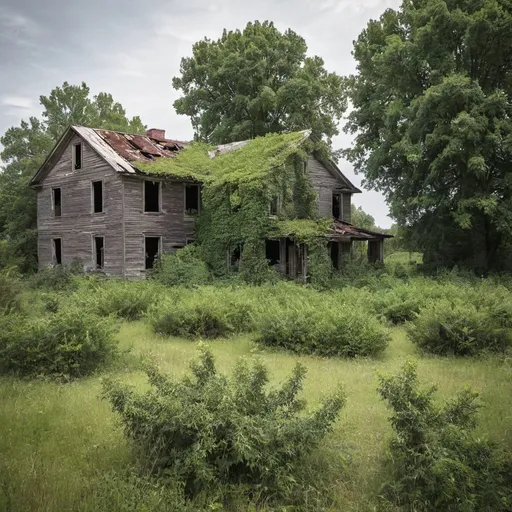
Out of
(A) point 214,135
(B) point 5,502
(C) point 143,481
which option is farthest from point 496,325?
(A) point 214,135

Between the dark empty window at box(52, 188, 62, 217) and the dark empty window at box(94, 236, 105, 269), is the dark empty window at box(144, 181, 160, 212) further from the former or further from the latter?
the dark empty window at box(52, 188, 62, 217)

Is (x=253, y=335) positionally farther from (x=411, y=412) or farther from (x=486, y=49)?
(x=486, y=49)

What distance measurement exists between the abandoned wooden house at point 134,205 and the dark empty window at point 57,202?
0.19 feet

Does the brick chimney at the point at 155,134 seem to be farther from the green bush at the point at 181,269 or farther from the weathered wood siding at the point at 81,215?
the green bush at the point at 181,269

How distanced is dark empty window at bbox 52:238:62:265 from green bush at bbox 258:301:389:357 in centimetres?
1976

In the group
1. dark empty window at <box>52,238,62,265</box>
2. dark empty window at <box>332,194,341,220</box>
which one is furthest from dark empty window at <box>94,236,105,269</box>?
dark empty window at <box>332,194,341,220</box>

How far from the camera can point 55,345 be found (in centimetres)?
934

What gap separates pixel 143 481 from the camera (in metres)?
4.97

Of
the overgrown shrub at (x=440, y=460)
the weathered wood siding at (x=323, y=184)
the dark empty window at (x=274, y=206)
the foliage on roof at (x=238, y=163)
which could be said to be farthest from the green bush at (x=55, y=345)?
the weathered wood siding at (x=323, y=184)

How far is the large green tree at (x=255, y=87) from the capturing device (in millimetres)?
38719

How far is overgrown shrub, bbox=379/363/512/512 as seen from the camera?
4.77m

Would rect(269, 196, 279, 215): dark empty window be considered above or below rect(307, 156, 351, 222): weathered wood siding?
below

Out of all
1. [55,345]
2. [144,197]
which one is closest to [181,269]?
[144,197]

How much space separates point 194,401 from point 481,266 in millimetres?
23559
